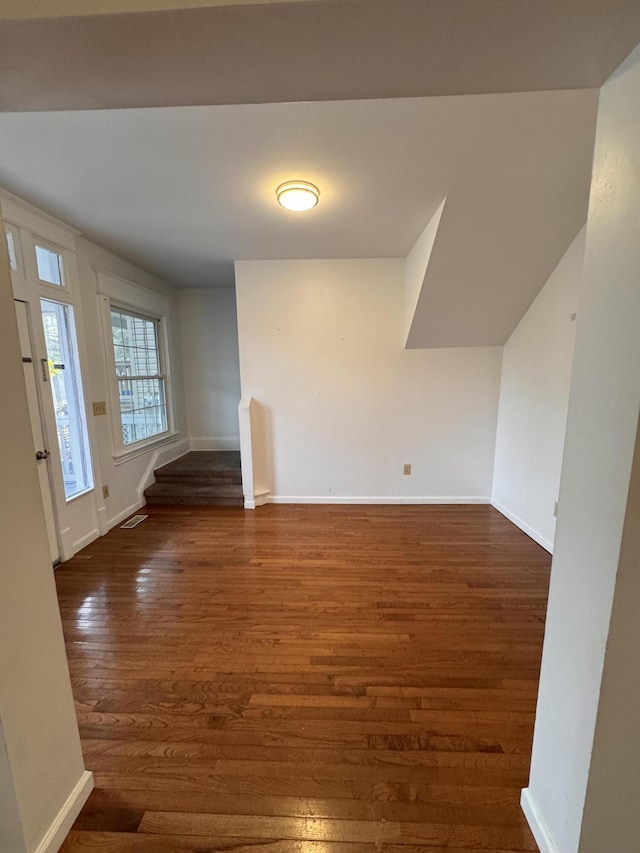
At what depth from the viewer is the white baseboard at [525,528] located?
283 centimetres

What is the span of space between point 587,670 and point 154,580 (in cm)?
250

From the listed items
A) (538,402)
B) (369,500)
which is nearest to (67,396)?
(369,500)

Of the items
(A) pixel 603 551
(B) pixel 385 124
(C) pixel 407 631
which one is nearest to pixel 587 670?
(A) pixel 603 551

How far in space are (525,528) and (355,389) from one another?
6.76ft

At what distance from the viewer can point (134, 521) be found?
11.4ft

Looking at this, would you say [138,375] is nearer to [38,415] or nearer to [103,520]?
[38,415]

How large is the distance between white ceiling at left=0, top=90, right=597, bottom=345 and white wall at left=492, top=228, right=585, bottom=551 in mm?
208

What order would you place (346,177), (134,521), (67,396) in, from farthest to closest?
1. (134,521)
2. (67,396)
3. (346,177)

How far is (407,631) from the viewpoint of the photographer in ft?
6.33

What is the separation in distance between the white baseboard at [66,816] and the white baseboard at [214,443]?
4.01m

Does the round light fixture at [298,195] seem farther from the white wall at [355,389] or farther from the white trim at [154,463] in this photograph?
the white trim at [154,463]

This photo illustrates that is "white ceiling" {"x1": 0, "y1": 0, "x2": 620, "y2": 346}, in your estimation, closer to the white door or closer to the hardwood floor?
the white door

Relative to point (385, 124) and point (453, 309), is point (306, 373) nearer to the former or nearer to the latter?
point (453, 309)

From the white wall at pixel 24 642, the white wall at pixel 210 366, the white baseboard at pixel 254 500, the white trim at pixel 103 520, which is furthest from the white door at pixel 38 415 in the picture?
the white wall at pixel 210 366
